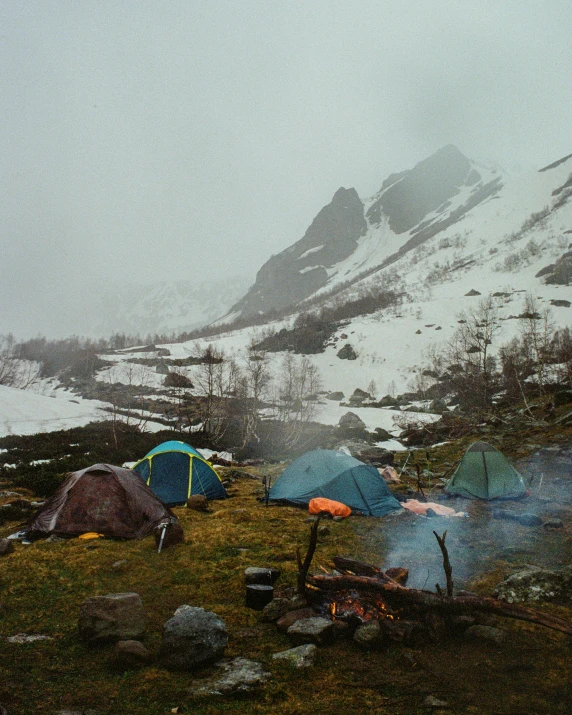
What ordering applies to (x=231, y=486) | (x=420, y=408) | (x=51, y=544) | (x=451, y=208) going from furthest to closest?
1. (x=451, y=208)
2. (x=420, y=408)
3. (x=231, y=486)
4. (x=51, y=544)

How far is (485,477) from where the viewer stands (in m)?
11.9

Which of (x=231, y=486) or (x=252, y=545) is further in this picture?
(x=231, y=486)

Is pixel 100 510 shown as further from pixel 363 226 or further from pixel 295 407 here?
pixel 363 226

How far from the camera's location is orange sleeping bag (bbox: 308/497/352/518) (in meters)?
10.4

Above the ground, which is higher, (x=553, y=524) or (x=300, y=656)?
(x=300, y=656)

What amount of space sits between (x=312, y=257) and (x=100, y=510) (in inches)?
5862

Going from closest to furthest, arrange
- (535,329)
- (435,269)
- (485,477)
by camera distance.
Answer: (485,477) → (535,329) → (435,269)

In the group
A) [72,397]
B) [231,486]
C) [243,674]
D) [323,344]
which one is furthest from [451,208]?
[243,674]

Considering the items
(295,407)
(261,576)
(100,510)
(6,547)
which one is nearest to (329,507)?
(261,576)

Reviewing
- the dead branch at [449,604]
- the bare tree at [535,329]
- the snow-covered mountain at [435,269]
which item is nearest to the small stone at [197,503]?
the dead branch at [449,604]

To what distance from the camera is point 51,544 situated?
797 centimetres

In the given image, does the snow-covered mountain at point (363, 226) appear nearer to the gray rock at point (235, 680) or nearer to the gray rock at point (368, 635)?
the gray rock at point (368, 635)

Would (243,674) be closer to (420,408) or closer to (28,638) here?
(28,638)

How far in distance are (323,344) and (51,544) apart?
162ft
